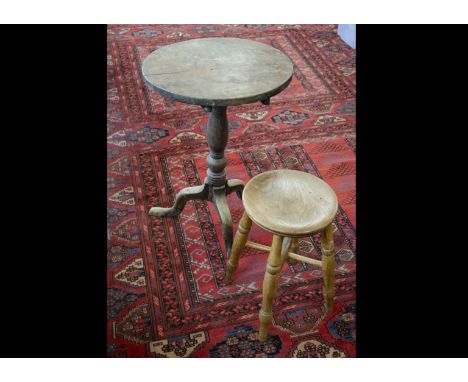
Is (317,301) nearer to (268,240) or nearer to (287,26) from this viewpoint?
(268,240)

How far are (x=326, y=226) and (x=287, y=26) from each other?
4097mm

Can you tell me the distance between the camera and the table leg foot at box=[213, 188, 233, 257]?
267 cm

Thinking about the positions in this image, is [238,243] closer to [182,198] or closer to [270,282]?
[270,282]

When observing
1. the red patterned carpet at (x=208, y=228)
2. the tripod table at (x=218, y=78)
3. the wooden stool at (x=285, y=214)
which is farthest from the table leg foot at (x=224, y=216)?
the wooden stool at (x=285, y=214)

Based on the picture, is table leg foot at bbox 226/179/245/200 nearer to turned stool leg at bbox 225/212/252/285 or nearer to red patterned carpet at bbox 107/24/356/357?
red patterned carpet at bbox 107/24/356/357

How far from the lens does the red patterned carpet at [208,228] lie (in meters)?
2.35

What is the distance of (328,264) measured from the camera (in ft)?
7.45

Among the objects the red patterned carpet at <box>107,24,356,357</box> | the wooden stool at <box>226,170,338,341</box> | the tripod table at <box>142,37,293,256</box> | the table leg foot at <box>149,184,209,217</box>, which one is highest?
the tripod table at <box>142,37,293,256</box>

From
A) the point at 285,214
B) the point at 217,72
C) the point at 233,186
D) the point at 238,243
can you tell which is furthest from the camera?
the point at 233,186

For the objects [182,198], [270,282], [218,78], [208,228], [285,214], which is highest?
[218,78]

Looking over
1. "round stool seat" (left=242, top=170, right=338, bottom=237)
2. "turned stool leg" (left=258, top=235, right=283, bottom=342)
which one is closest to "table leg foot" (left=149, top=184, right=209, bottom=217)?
"round stool seat" (left=242, top=170, right=338, bottom=237)

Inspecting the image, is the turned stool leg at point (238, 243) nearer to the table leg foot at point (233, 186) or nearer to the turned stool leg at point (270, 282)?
the turned stool leg at point (270, 282)

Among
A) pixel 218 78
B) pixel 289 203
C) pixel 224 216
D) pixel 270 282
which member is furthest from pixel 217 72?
pixel 270 282

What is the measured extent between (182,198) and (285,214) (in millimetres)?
982
